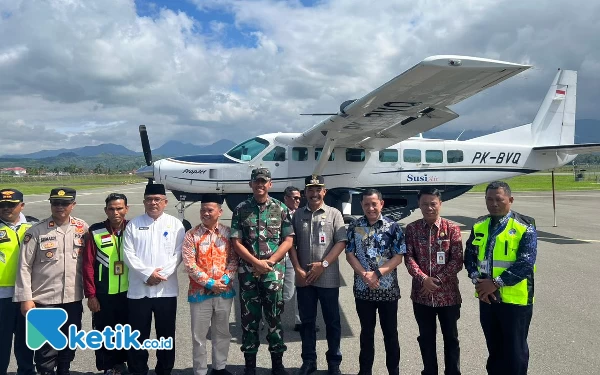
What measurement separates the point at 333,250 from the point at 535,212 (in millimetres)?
16954

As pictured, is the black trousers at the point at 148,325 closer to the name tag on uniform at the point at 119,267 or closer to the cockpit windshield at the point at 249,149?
the name tag on uniform at the point at 119,267

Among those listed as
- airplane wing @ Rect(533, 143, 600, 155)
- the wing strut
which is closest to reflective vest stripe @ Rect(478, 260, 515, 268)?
the wing strut

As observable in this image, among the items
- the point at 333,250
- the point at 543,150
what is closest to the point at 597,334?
the point at 333,250

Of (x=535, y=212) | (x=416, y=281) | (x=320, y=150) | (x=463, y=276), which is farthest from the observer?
(x=535, y=212)

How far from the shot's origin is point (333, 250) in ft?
12.2

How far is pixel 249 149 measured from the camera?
10664 mm

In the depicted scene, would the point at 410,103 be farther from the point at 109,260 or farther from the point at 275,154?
the point at 109,260

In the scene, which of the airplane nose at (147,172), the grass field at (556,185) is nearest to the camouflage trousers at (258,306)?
the airplane nose at (147,172)

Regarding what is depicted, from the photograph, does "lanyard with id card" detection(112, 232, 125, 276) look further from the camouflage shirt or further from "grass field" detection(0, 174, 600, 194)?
"grass field" detection(0, 174, 600, 194)

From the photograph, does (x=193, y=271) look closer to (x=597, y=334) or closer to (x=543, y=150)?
(x=597, y=334)

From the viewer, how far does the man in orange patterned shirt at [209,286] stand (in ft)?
11.3

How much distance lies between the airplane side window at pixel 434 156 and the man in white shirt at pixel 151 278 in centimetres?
944

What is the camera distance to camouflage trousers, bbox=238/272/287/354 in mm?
3594

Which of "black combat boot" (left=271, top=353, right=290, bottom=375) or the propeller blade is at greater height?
the propeller blade
